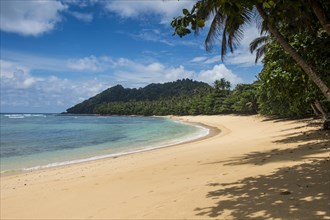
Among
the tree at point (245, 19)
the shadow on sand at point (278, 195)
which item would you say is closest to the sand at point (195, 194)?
the shadow on sand at point (278, 195)

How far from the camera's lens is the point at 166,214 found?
5.44 meters

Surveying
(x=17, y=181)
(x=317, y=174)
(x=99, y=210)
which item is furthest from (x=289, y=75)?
(x=17, y=181)

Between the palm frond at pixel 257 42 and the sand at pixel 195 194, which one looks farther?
the palm frond at pixel 257 42

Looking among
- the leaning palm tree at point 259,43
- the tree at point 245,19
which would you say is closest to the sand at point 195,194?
the tree at point 245,19

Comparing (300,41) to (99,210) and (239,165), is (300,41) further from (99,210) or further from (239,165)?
(99,210)

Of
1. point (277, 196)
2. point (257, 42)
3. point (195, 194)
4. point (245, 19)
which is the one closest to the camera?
point (277, 196)

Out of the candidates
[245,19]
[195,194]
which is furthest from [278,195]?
[245,19]

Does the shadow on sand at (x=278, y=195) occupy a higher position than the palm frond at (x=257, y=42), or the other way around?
the palm frond at (x=257, y=42)

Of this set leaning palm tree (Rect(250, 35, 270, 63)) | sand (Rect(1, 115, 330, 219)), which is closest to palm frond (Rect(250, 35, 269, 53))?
leaning palm tree (Rect(250, 35, 270, 63))

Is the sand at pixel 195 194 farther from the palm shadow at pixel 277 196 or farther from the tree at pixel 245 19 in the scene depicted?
the tree at pixel 245 19

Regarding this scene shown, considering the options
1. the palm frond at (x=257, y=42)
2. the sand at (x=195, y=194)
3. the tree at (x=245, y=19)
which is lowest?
the sand at (x=195, y=194)

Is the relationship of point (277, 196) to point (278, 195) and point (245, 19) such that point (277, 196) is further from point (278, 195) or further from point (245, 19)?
point (245, 19)

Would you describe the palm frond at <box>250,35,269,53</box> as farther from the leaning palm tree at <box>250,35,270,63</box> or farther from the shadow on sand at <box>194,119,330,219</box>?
the shadow on sand at <box>194,119,330,219</box>

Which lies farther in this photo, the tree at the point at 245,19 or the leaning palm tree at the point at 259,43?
the leaning palm tree at the point at 259,43
